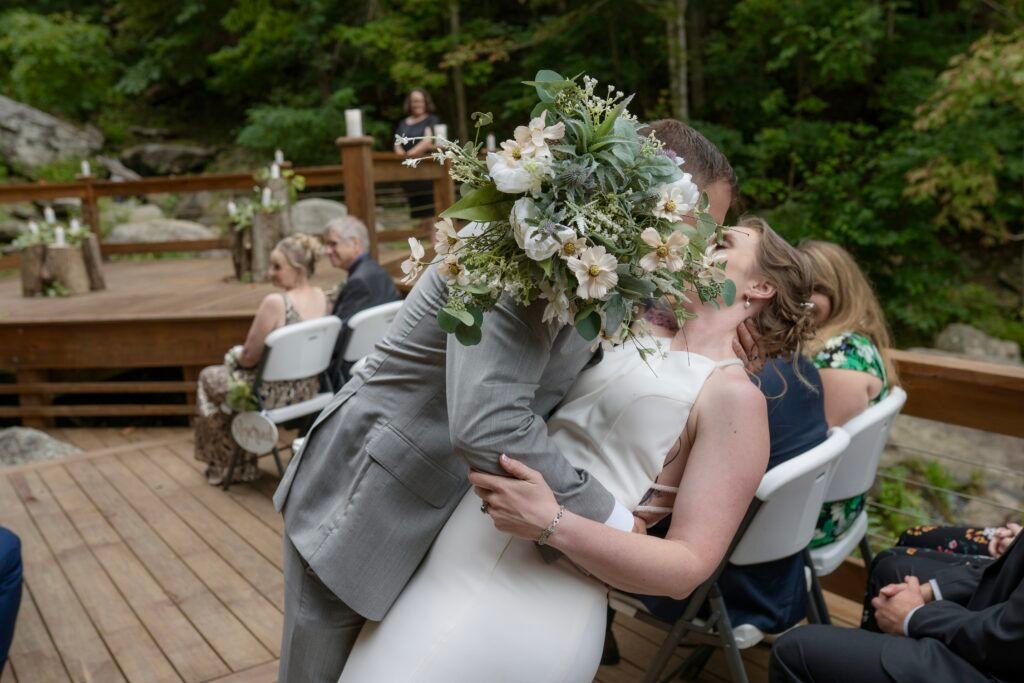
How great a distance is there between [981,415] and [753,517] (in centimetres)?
118

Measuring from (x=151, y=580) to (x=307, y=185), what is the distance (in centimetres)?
510

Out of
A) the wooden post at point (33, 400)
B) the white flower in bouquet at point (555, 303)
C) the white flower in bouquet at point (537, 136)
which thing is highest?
the white flower in bouquet at point (537, 136)

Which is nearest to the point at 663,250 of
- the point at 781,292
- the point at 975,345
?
the point at 781,292

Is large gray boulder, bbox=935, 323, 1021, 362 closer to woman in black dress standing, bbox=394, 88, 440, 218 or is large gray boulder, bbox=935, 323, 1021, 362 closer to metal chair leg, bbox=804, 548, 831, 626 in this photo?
woman in black dress standing, bbox=394, 88, 440, 218

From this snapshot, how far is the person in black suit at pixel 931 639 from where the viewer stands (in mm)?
1474

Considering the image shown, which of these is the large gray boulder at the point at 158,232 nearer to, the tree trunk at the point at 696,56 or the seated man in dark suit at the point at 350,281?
the tree trunk at the point at 696,56

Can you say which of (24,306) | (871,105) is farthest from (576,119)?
(871,105)

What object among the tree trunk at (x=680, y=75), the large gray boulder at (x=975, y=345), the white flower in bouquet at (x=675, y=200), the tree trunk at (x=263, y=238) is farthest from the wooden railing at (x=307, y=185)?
the large gray boulder at (x=975, y=345)

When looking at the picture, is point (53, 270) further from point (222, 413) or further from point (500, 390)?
point (500, 390)

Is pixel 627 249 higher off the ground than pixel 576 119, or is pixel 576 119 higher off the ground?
pixel 576 119

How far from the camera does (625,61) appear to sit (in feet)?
41.6

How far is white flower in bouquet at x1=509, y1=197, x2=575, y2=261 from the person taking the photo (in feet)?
3.41

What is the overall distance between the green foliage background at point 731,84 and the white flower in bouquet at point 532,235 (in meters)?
7.73

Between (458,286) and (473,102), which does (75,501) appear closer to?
(458,286)
